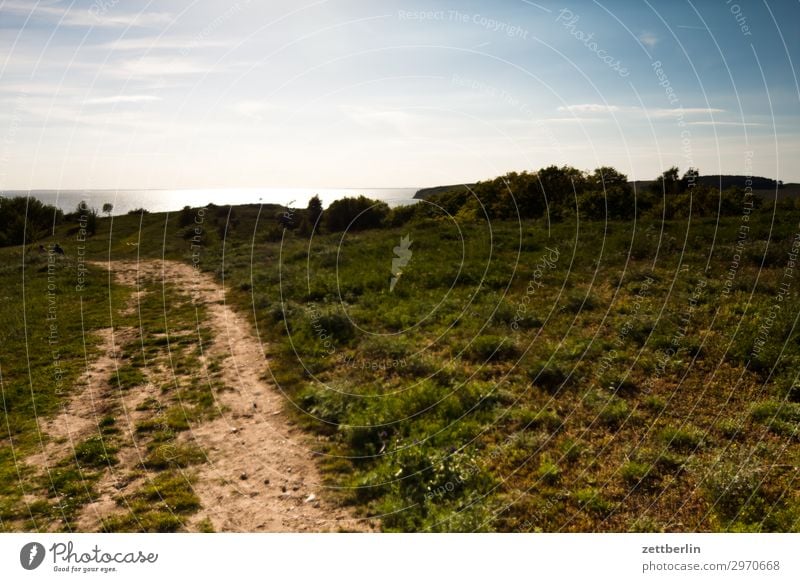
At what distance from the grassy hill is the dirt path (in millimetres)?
465

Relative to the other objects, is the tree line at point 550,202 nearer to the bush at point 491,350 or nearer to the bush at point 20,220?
the bush at point 491,350

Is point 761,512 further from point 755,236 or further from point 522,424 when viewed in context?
point 755,236

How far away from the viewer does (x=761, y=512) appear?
7180mm

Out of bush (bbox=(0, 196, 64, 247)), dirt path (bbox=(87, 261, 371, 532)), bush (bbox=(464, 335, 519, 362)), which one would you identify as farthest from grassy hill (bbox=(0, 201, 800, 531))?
bush (bbox=(0, 196, 64, 247))

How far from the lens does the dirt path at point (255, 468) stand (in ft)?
26.8

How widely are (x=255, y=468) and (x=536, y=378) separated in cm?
653

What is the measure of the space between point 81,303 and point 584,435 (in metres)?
24.4

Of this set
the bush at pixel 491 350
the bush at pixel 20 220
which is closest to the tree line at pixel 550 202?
the bush at pixel 491 350

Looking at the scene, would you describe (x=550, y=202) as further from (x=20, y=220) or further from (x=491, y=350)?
(x=20, y=220)

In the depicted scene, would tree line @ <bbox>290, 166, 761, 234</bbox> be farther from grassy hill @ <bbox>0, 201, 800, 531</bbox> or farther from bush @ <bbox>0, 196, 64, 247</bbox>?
bush @ <bbox>0, 196, 64, 247</bbox>

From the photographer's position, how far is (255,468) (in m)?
9.70

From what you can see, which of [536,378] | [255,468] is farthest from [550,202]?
[255,468]

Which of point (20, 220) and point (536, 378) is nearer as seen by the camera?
point (536, 378)
